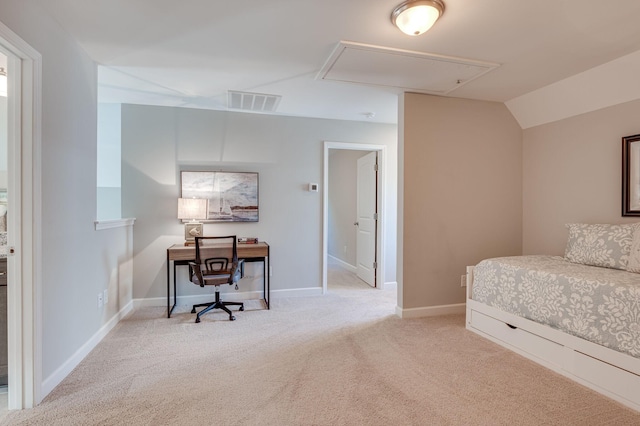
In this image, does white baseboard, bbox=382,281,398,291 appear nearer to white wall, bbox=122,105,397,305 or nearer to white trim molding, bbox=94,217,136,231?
white wall, bbox=122,105,397,305

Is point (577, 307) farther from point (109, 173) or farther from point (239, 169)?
point (109, 173)

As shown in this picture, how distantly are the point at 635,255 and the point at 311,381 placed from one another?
2482 millimetres

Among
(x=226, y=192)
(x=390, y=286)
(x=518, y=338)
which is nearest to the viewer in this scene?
(x=518, y=338)

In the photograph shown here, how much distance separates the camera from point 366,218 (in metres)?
4.93

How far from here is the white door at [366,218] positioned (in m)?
4.68

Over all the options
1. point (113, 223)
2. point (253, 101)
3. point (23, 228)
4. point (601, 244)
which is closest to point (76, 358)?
point (23, 228)

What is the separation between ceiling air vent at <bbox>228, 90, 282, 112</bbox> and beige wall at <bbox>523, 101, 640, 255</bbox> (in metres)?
2.88

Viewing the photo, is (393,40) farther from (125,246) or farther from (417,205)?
(125,246)

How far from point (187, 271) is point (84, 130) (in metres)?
1.90

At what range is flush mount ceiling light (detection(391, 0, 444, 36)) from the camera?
5.94 ft

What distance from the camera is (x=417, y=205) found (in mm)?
3330

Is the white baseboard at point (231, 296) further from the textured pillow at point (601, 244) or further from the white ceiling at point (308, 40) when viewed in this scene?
the textured pillow at point (601, 244)

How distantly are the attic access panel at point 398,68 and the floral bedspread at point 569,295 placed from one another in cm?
167

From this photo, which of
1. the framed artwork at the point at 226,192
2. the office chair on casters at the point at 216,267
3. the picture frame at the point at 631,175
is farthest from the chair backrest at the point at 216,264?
the picture frame at the point at 631,175
